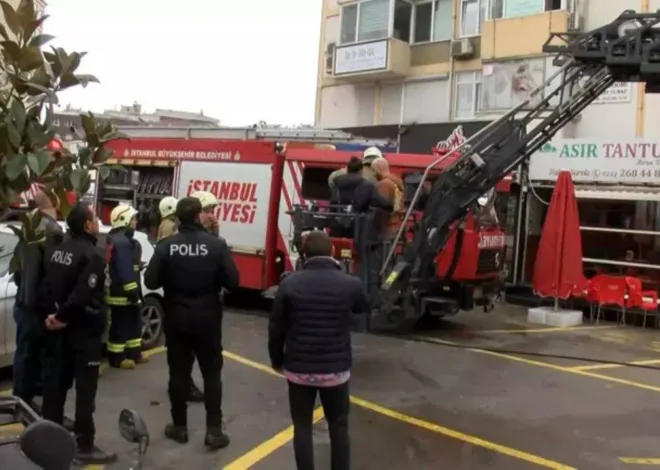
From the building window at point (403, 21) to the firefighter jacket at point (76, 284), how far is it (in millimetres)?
A: 19073

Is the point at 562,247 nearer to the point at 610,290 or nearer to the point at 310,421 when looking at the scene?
the point at 610,290

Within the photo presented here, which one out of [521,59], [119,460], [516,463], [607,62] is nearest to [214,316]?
[119,460]

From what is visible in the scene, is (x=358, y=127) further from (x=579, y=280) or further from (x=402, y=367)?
(x=402, y=367)

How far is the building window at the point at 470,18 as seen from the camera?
20703 mm

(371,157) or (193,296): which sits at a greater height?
(371,157)

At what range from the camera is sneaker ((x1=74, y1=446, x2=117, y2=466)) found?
16.5 ft

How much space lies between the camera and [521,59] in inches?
745

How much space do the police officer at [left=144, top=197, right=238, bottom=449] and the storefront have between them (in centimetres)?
965

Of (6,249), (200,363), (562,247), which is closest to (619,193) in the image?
(562,247)

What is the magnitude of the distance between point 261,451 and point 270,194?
243 inches

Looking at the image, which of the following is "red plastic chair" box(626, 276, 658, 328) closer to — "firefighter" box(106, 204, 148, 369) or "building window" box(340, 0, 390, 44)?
"firefighter" box(106, 204, 148, 369)

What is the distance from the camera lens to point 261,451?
5535 millimetres

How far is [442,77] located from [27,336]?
17.7 meters

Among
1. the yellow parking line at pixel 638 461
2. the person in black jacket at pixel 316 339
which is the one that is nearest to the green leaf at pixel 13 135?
the person in black jacket at pixel 316 339
